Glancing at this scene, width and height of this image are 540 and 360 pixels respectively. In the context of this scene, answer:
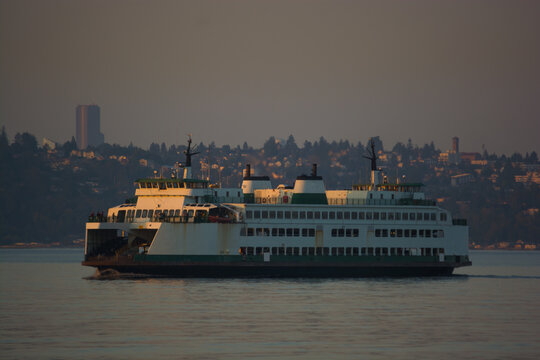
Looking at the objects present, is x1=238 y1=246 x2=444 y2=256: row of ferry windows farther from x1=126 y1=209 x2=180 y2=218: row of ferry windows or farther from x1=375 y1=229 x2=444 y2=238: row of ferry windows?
x1=126 y1=209 x2=180 y2=218: row of ferry windows

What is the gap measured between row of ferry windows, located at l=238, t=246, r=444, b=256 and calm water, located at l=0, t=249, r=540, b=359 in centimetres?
369

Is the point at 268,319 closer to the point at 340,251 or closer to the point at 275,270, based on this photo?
the point at 275,270

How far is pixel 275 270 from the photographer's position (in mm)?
A: 88750

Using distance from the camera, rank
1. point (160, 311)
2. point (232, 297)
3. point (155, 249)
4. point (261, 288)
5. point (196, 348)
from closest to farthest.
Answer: point (196, 348), point (160, 311), point (232, 297), point (261, 288), point (155, 249)

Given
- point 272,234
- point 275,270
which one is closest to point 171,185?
point 272,234

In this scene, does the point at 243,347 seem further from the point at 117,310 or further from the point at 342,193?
the point at 342,193

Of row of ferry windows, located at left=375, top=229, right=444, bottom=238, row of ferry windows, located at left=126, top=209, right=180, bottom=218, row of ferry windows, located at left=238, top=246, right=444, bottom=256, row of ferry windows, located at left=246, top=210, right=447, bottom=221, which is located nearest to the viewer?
row of ferry windows, located at left=126, top=209, right=180, bottom=218

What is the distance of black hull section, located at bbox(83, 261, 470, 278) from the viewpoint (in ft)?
280

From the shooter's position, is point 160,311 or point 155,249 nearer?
point 160,311

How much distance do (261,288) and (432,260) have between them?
19111 mm

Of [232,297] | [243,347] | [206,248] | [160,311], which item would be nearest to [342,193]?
[206,248]

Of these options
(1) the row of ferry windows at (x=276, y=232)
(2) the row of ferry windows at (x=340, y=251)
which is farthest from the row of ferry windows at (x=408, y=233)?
(1) the row of ferry windows at (x=276, y=232)

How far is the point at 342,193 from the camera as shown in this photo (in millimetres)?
95250

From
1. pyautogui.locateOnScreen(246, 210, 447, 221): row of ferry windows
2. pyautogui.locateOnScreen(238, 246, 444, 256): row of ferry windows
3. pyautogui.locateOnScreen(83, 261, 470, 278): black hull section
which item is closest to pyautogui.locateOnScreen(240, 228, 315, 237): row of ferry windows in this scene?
pyautogui.locateOnScreen(246, 210, 447, 221): row of ferry windows
